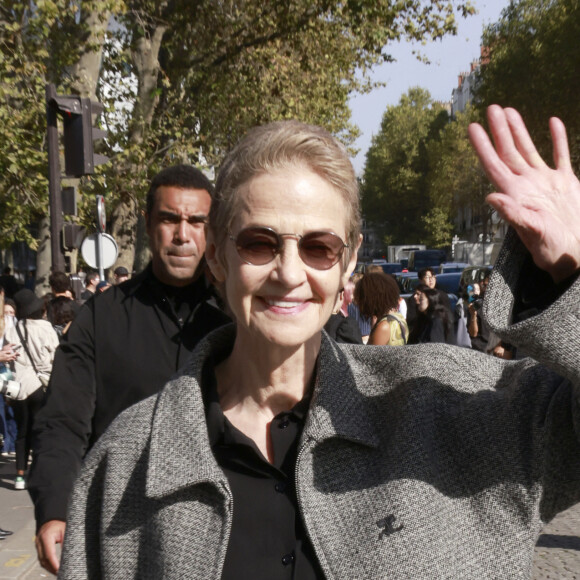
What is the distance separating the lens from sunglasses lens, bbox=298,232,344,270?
6.31ft

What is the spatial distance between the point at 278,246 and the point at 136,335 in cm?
169

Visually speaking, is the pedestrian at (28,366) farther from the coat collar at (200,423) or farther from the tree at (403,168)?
the tree at (403,168)

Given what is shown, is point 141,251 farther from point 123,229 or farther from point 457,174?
point 457,174

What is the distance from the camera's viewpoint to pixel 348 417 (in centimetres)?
186

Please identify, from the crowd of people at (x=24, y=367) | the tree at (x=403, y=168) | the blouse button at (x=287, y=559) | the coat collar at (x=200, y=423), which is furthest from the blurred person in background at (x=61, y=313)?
Result: the tree at (x=403, y=168)

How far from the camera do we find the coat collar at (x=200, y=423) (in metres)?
1.82

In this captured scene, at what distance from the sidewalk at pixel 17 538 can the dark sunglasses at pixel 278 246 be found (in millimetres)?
4861

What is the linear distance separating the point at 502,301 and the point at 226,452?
2.20 feet

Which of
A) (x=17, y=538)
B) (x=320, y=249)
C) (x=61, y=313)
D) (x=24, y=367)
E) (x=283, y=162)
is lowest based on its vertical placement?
(x=17, y=538)

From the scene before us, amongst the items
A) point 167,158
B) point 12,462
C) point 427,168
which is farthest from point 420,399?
point 427,168

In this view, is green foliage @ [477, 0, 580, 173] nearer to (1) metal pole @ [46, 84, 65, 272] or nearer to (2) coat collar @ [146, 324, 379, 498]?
(1) metal pole @ [46, 84, 65, 272]

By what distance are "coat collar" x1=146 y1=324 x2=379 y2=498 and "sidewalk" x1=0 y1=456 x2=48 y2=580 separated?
15.3 feet

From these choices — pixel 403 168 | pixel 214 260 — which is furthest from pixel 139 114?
pixel 403 168

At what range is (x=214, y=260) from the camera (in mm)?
2105
